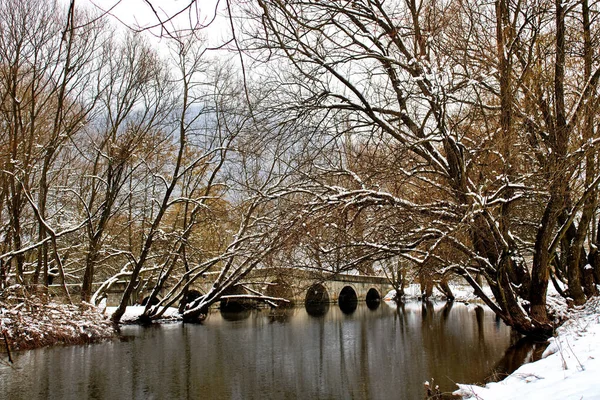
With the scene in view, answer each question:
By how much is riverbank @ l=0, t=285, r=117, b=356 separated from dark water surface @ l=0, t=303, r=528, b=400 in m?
0.39

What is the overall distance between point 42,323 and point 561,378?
11220mm

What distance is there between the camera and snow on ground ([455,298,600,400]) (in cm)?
367

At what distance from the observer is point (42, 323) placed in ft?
39.1

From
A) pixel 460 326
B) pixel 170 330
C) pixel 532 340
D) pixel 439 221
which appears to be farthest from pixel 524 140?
pixel 170 330

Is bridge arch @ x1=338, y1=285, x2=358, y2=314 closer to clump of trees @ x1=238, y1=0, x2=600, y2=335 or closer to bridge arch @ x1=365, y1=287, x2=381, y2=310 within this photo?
bridge arch @ x1=365, y1=287, x2=381, y2=310

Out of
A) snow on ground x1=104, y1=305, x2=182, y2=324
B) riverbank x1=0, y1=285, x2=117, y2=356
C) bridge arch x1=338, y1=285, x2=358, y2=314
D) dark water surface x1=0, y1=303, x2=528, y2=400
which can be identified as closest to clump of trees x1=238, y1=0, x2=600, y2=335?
dark water surface x1=0, y1=303, x2=528, y2=400

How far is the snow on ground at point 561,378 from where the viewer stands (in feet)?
12.0

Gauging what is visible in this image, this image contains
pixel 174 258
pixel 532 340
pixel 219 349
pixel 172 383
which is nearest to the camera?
pixel 172 383

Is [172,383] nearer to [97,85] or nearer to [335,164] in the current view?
[335,164]

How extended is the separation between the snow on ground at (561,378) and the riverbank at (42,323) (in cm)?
890

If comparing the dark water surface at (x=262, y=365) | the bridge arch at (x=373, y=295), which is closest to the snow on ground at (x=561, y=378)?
the dark water surface at (x=262, y=365)

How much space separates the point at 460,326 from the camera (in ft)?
54.2

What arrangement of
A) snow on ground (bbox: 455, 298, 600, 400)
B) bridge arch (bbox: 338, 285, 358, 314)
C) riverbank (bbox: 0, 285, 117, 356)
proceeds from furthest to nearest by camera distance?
bridge arch (bbox: 338, 285, 358, 314)
riverbank (bbox: 0, 285, 117, 356)
snow on ground (bbox: 455, 298, 600, 400)

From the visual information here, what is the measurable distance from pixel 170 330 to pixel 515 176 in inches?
466
